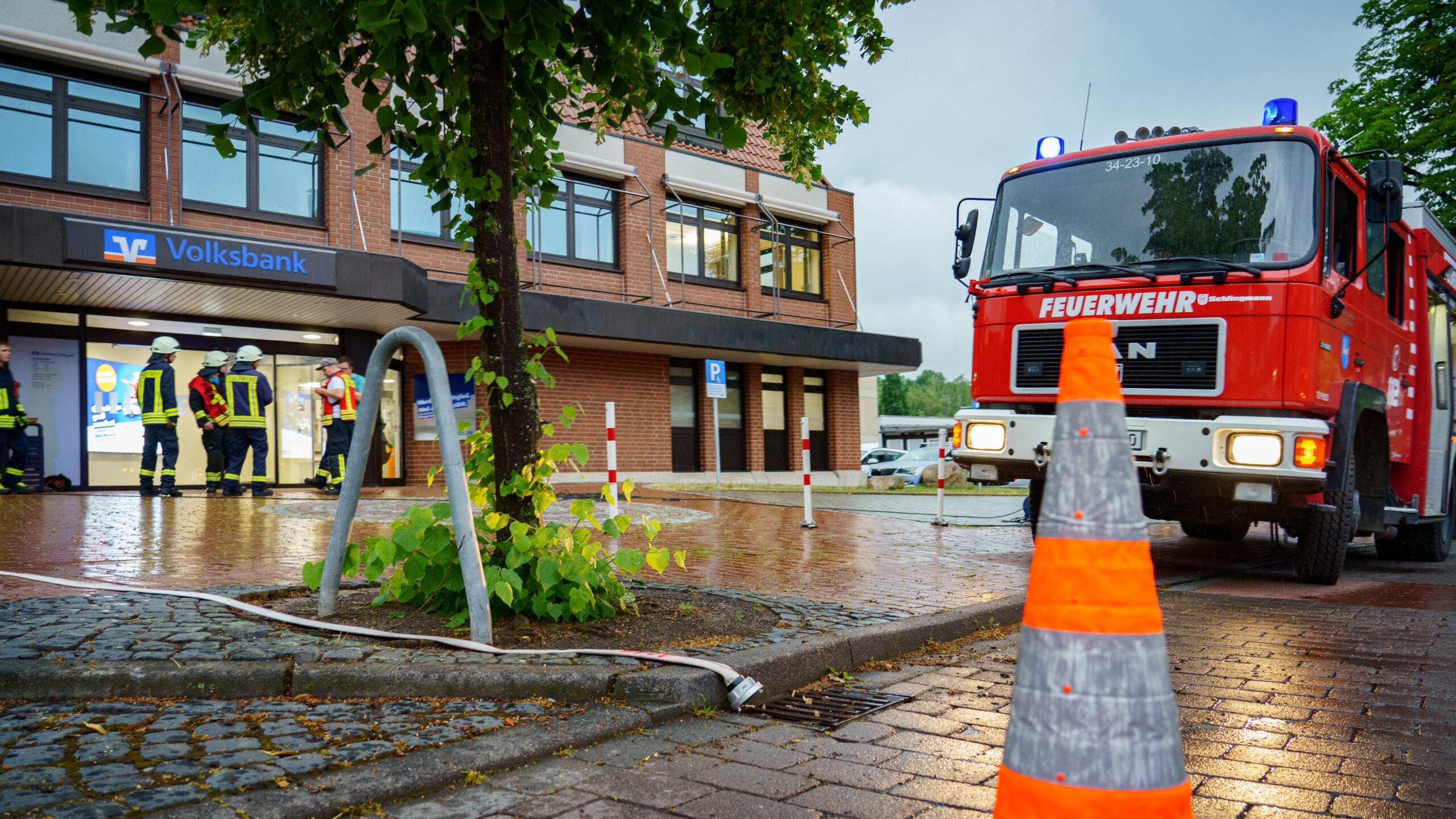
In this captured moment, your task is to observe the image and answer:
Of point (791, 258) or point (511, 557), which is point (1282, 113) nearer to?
point (511, 557)

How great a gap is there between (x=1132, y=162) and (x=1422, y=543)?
17.7ft

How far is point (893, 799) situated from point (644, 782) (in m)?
0.72

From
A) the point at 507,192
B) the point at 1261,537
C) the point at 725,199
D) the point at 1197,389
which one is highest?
the point at 725,199

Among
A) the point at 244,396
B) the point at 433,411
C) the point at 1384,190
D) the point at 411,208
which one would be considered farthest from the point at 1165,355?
the point at 411,208

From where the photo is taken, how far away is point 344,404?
1408cm

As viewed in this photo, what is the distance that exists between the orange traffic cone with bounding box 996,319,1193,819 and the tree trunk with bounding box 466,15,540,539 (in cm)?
291

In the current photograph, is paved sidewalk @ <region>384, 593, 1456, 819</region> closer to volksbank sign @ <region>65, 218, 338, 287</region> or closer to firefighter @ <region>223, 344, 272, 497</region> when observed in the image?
firefighter @ <region>223, 344, 272, 497</region>

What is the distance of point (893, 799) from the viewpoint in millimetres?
2830

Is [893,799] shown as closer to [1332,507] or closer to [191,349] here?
[1332,507]

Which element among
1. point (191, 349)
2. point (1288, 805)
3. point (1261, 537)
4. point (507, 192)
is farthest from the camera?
point (191, 349)

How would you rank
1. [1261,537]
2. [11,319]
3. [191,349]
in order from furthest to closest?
[191,349] < [11,319] < [1261,537]

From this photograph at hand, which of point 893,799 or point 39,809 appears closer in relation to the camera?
point 39,809

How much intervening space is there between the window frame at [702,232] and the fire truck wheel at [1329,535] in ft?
56.4

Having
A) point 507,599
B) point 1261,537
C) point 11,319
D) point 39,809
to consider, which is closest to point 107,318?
point 11,319
